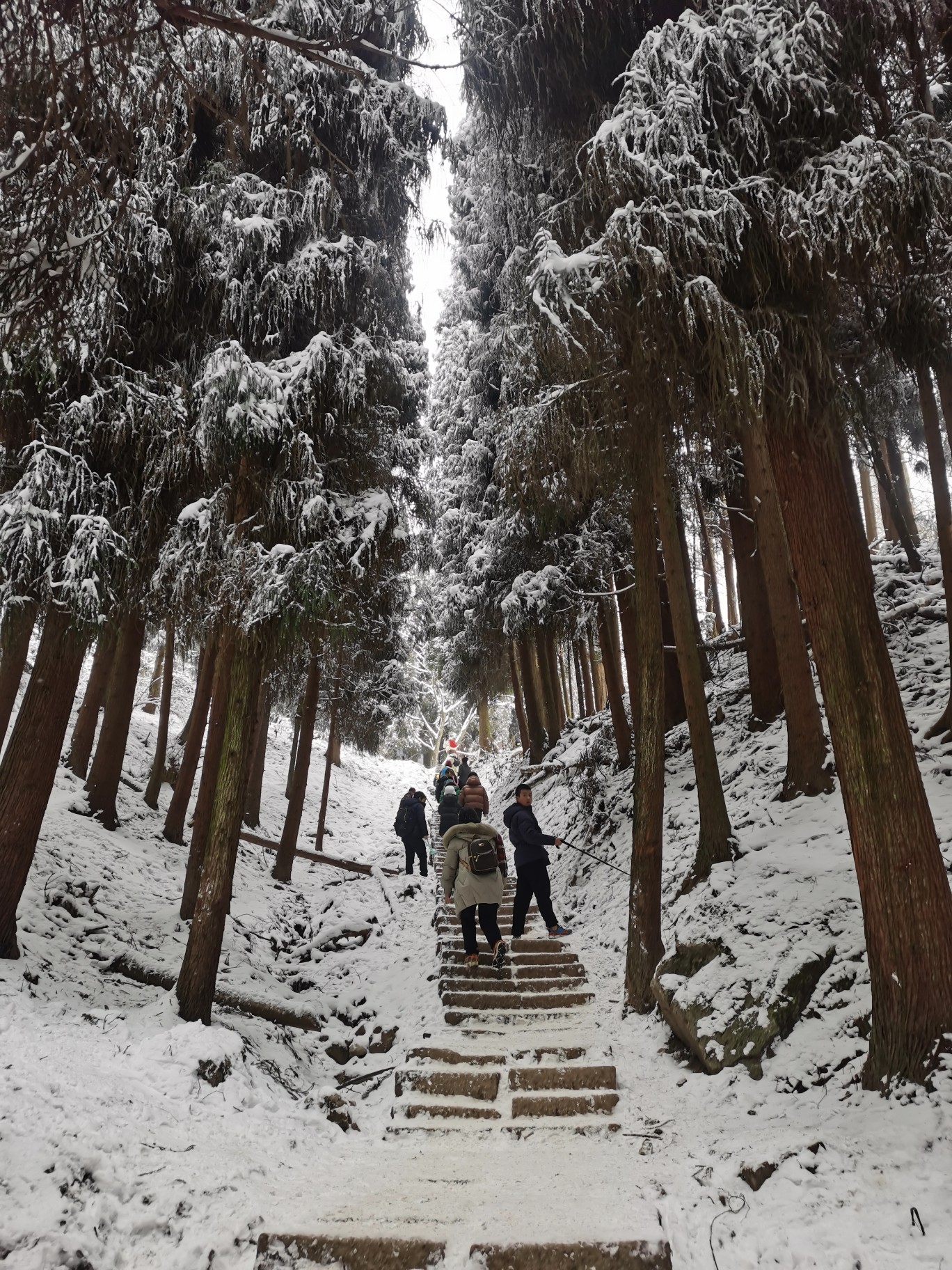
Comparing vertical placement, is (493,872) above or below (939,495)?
below

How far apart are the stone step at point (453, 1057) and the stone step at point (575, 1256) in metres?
2.27

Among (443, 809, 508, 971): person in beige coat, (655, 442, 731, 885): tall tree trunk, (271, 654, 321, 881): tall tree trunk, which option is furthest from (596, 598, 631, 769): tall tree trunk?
(443, 809, 508, 971): person in beige coat

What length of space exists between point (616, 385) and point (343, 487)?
306cm

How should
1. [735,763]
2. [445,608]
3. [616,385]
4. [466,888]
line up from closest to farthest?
[616,385]
[466,888]
[735,763]
[445,608]

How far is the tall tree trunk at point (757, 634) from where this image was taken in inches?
366

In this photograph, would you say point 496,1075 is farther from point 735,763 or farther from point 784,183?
point 784,183

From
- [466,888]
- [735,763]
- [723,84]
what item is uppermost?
[723,84]

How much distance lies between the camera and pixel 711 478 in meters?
10.1

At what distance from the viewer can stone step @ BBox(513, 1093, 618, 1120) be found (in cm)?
471

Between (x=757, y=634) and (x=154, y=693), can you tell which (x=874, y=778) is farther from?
(x=154, y=693)

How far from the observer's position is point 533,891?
25.7 ft

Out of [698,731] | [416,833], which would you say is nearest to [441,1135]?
[698,731]

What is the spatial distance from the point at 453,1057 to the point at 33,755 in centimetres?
424

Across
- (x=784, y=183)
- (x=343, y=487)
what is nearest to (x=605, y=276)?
(x=784, y=183)
